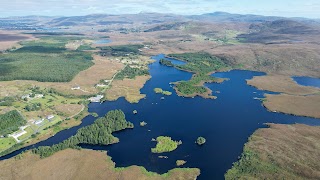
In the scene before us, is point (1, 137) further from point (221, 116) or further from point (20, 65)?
point (20, 65)

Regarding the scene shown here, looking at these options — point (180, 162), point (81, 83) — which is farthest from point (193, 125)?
point (81, 83)

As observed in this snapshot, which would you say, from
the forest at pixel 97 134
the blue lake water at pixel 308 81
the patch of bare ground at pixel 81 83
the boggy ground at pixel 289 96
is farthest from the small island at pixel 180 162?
the blue lake water at pixel 308 81

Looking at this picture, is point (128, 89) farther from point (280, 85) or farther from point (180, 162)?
point (280, 85)

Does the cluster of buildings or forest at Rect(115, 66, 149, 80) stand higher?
forest at Rect(115, 66, 149, 80)

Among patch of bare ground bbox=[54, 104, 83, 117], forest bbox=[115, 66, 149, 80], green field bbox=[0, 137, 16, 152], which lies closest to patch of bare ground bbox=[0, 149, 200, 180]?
green field bbox=[0, 137, 16, 152]

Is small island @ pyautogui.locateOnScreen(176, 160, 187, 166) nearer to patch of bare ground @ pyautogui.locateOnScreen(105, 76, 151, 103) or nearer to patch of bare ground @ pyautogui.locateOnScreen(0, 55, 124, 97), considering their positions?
patch of bare ground @ pyautogui.locateOnScreen(105, 76, 151, 103)

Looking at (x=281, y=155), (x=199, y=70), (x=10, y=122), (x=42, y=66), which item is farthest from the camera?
(x=199, y=70)
